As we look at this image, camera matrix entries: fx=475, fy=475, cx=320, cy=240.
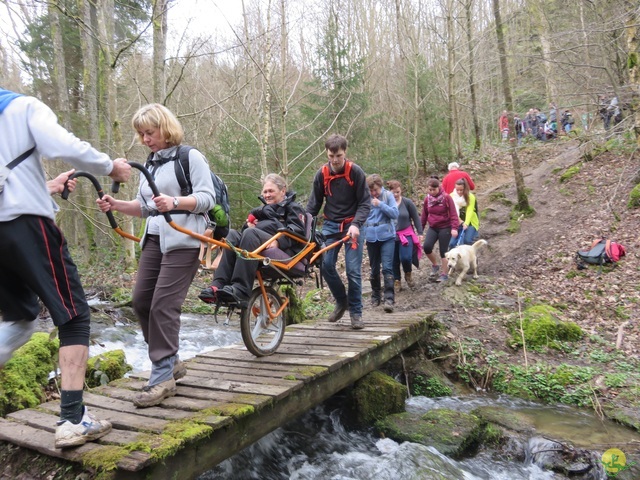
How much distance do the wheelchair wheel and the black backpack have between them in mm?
967

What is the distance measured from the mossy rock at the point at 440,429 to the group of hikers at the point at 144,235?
164cm

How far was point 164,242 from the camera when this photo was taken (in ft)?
11.6

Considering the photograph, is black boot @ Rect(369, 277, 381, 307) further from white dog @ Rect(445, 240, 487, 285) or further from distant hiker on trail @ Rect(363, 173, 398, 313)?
white dog @ Rect(445, 240, 487, 285)

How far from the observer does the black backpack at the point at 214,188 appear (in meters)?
3.54

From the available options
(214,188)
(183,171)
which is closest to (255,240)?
(214,188)

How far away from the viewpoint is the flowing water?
4.62 m

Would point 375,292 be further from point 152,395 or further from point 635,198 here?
point 635,198

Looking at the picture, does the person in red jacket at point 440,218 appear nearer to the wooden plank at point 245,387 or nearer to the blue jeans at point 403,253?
the blue jeans at point 403,253

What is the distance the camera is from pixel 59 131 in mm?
2607

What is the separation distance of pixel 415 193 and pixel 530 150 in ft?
24.2

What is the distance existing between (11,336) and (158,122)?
1712 mm

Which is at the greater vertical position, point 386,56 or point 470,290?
point 386,56

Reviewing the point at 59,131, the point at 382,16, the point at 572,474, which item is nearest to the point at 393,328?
the point at 572,474

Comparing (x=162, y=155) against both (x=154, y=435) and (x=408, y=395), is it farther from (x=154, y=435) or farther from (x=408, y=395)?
(x=408, y=395)
